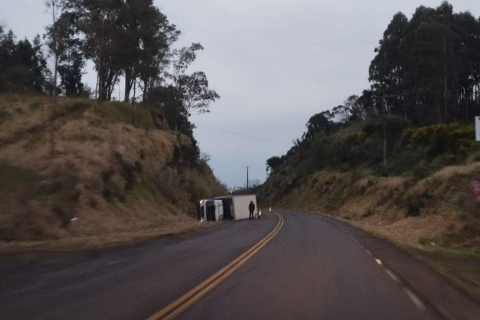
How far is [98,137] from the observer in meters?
47.7

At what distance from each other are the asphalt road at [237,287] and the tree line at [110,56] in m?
34.4

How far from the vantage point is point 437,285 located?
579 inches

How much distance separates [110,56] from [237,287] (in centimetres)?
4384

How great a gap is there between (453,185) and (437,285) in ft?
102

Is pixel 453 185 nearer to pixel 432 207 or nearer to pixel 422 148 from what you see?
pixel 432 207

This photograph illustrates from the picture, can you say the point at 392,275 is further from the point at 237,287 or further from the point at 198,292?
the point at 198,292

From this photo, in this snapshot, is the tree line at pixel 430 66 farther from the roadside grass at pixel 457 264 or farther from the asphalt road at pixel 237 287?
the asphalt road at pixel 237 287

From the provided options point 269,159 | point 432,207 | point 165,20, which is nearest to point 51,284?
point 432,207

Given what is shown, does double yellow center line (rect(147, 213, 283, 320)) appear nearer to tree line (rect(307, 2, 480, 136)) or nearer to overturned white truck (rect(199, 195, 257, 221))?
overturned white truck (rect(199, 195, 257, 221))

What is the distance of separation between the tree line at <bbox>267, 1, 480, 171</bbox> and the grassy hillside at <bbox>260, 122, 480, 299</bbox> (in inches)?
143

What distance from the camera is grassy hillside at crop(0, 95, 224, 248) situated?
30.1 metres

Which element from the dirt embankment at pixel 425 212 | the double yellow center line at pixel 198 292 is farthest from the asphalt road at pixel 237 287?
the dirt embankment at pixel 425 212

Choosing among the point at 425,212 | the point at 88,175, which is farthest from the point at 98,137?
the point at 425,212

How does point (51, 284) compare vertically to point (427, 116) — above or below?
below
